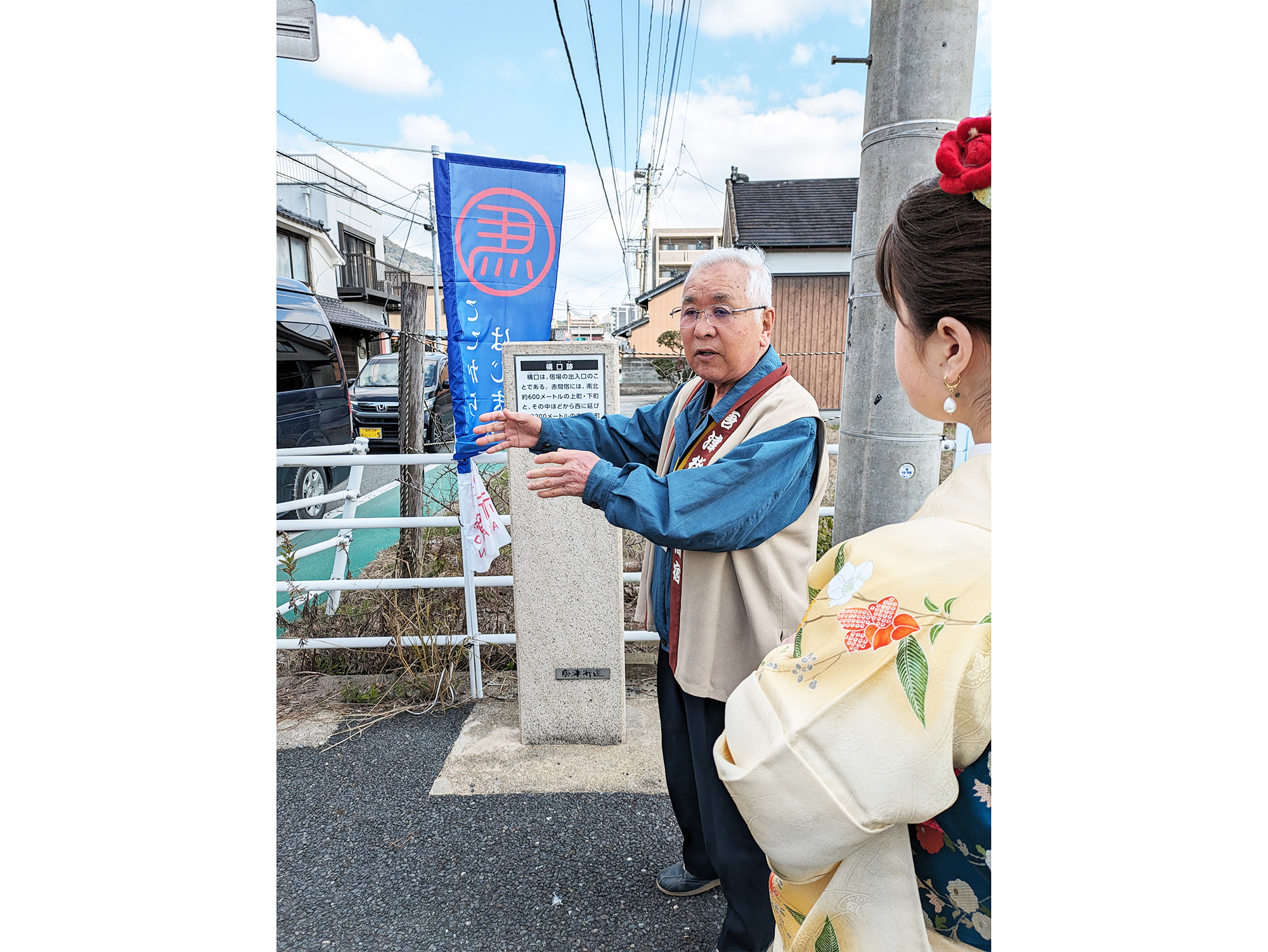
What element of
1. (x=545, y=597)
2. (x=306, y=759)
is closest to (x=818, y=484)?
(x=545, y=597)

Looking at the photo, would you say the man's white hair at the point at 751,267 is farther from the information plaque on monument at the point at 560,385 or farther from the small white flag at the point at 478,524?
the small white flag at the point at 478,524

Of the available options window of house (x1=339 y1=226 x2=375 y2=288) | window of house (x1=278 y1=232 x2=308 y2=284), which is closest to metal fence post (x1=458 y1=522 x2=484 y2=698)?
window of house (x1=278 y1=232 x2=308 y2=284)

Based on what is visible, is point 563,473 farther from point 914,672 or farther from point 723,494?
point 914,672

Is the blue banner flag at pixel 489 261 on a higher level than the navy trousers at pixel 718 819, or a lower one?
higher

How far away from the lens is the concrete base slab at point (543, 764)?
297 cm

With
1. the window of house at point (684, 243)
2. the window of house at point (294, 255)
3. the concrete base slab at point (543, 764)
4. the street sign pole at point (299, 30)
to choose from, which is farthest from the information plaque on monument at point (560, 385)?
the window of house at point (684, 243)

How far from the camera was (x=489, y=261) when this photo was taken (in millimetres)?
3197

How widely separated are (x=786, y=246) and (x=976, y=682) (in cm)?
1688

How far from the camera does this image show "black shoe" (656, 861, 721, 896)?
2.37m

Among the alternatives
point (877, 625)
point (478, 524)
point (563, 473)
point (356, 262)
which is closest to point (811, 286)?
point (478, 524)

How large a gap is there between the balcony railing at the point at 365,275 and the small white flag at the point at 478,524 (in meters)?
22.6

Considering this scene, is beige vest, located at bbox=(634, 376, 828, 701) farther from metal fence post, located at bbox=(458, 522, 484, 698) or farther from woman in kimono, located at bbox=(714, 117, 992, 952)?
metal fence post, located at bbox=(458, 522, 484, 698)

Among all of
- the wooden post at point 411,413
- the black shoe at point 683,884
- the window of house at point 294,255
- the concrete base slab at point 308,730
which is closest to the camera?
the black shoe at point 683,884

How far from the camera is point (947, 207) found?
90cm
